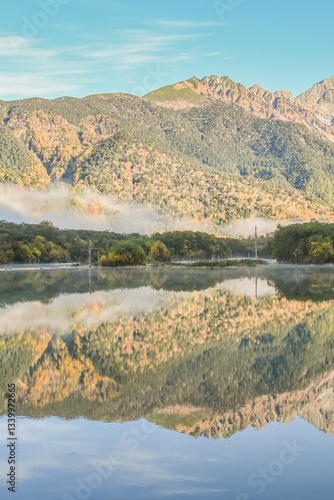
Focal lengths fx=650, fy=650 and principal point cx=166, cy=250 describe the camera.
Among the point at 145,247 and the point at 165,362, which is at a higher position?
the point at 145,247

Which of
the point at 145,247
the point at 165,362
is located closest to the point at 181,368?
the point at 165,362

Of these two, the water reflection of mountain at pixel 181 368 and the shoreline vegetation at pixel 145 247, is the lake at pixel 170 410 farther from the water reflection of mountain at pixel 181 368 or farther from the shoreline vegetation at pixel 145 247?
the shoreline vegetation at pixel 145 247

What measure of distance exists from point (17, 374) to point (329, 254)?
84.0 metres

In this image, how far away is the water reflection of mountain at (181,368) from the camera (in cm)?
975

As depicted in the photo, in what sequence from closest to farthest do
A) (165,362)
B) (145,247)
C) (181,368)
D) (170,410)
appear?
1. (170,410)
2. (181,368)
3. (165,362)
4. (145,247)

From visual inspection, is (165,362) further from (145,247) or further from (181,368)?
(145,247)

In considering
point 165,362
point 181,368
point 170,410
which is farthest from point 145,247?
point 170,410

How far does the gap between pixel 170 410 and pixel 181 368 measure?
331 cm

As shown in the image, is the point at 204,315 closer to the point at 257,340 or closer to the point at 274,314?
the point at 274,314

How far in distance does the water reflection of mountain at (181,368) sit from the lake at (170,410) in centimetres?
3

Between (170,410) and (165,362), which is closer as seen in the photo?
(170,410)

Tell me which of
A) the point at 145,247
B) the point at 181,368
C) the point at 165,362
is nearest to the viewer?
the point at 181,368

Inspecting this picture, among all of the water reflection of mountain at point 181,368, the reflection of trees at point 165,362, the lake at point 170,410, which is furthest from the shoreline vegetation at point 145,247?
the lake at point 170,410

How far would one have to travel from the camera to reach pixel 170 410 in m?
9.71
